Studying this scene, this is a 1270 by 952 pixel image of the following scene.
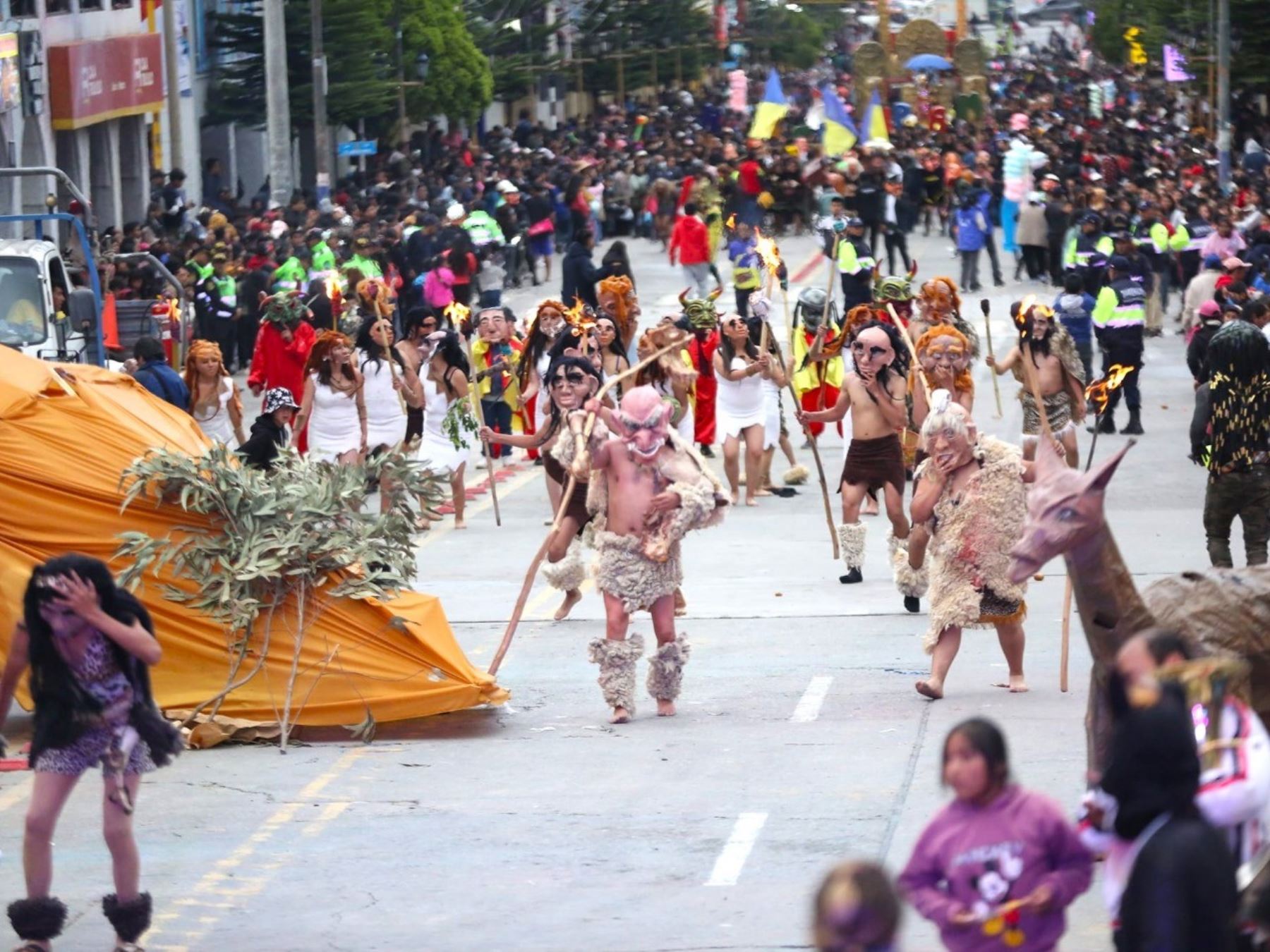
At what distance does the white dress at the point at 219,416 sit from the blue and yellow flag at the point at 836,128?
28.4 m

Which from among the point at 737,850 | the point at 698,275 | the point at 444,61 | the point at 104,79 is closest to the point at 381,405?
the point at 737,850

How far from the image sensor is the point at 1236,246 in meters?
28.5

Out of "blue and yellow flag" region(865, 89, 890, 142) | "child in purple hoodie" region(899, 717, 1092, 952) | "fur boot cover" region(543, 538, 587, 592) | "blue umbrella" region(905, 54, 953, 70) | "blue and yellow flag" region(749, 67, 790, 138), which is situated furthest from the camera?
"blue umbrella" region(905, 54, 953, 70)

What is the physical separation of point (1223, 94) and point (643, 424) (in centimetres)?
3027

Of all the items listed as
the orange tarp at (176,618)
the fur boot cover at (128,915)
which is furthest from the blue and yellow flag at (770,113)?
the fur boot cover at (128,915)

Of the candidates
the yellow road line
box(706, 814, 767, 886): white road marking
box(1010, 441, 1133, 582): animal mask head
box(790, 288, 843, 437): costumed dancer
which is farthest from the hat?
box(1010, 441, 1133, 582): animal mask head

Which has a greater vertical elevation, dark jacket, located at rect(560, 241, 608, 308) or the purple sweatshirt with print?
the purple sweatshirt with print

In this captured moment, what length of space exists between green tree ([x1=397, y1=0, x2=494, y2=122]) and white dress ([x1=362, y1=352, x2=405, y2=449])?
95.0 ft

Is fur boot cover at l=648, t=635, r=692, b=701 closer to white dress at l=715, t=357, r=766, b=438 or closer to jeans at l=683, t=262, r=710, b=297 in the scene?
white dress at l=715, t=357, r=766, b=438

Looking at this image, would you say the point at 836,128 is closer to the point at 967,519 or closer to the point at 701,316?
the point at 701,316

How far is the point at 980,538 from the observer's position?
11.6 m

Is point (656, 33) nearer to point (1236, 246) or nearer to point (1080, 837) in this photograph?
point (1236, 246)

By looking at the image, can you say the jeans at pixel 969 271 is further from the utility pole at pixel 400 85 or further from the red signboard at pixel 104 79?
the utility pole at pixel 400 85

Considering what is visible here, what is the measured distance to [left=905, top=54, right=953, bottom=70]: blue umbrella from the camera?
261ft
